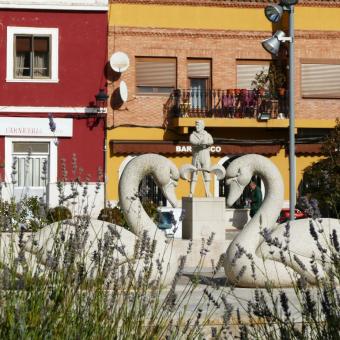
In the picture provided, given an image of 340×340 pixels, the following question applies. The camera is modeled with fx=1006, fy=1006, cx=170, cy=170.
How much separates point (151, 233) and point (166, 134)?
748 inches

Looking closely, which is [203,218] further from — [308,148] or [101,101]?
[308,148]

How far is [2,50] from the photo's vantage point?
94.7 ft

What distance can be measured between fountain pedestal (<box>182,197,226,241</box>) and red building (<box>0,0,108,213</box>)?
12.3m

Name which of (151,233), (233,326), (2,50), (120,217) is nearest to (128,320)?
(233,326)

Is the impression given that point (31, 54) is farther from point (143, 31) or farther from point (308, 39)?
point (308, 39)

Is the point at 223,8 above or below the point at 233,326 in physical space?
above

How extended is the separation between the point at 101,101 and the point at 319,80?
6.63 metres

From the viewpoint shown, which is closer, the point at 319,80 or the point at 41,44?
the point at 41,44

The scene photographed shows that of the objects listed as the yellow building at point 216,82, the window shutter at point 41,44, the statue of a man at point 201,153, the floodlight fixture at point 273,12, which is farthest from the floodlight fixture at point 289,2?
the window shutter at point 41,44

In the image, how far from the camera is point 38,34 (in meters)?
29.1

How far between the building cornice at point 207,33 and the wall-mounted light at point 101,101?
1856 millimetres

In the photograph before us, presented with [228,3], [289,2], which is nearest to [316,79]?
[228,3]

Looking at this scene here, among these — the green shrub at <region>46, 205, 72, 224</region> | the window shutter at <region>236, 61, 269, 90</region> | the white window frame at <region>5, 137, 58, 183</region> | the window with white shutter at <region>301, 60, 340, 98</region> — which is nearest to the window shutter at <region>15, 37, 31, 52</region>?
the white window frame at <region>5, 137, 58, 183</region>

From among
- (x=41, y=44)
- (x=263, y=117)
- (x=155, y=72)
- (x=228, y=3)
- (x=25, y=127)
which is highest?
(x=228, y=3)
